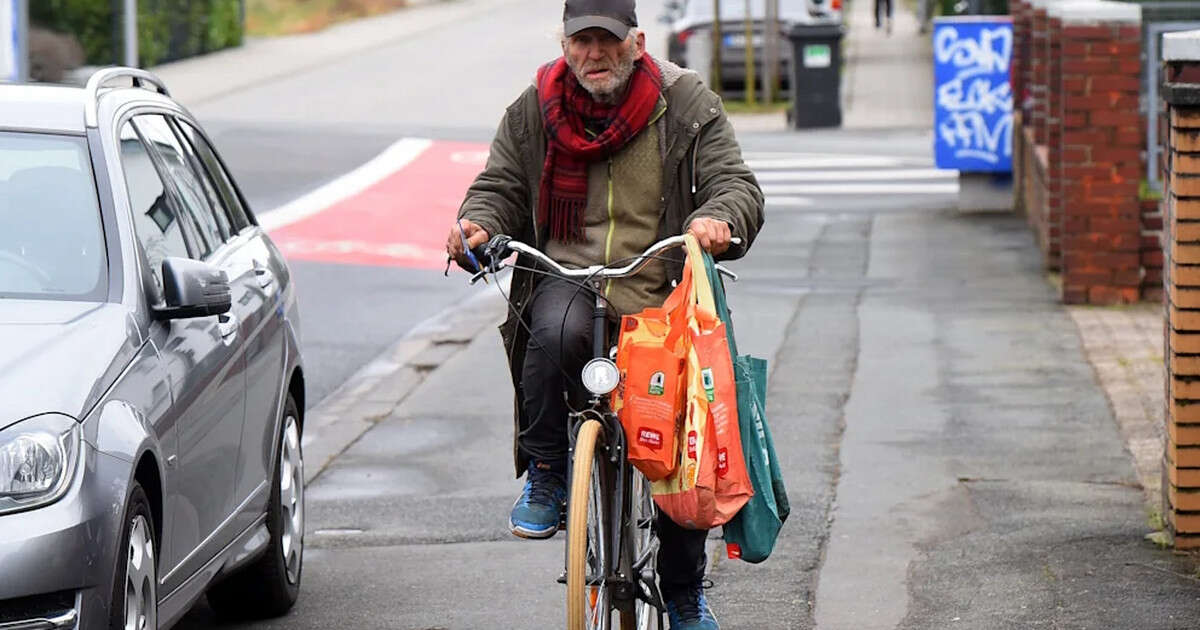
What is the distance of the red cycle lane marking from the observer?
16.4m

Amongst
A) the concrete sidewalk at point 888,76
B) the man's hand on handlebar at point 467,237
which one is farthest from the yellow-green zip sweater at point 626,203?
the concrete sidewalk at point 888,76

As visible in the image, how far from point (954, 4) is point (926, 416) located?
84.4ft

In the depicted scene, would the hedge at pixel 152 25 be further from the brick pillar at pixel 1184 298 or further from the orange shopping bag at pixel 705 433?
the orange shopping bag at pixel 705 433

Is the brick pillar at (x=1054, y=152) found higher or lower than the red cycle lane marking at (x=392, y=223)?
higher

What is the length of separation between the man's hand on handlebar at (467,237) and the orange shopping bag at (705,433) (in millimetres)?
575

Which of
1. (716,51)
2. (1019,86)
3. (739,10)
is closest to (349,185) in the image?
(1019,86)

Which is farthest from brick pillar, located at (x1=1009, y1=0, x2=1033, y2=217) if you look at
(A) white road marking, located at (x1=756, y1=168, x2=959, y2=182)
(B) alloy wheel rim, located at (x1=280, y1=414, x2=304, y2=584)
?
(B) alloy wheel rim, located at (x1=280, y1=414, x2=304, y2=584)

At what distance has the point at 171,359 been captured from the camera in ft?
17.7

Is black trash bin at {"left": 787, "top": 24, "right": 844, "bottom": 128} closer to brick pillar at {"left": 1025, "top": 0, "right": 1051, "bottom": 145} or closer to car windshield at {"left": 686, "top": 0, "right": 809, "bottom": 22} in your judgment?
car windshield at {"left": 686, "top": 0, "right": 809, "bottom": 22}

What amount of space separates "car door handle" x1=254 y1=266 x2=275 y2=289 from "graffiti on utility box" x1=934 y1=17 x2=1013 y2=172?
1219 cm

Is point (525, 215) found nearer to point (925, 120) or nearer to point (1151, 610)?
point (1151, 610)

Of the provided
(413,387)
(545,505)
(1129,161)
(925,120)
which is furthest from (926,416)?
(925,120)

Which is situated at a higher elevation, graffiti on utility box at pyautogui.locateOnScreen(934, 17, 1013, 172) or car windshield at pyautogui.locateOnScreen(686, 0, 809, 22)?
car windshield at pyautogui.locateOnScreen(686, 0, 809, 22)

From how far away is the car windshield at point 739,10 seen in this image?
99.9 ft
